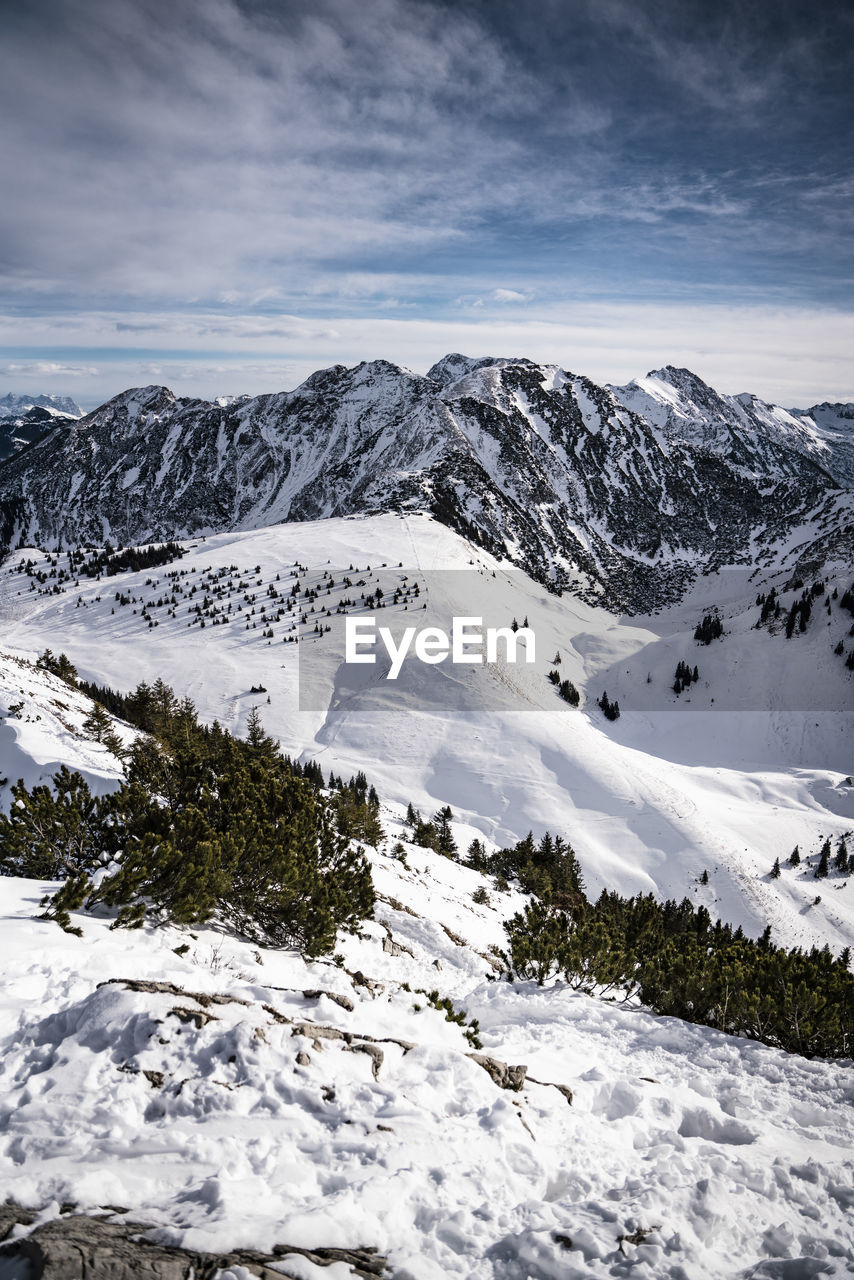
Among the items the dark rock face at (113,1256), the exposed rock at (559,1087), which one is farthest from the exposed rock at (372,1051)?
the dark rock face at (113,1256)

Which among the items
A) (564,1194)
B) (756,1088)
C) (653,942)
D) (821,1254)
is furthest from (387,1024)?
(653,942)

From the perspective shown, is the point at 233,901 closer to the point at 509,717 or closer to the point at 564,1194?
the point at 564,1194

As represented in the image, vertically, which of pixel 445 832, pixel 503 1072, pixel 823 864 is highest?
pixel 503 1072

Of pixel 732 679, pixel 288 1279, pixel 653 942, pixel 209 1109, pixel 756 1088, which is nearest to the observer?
pixel 288 1279

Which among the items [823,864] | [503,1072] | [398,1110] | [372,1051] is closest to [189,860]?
[372,1051]

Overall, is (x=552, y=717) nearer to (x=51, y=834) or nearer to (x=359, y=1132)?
(x=51, y=834)
